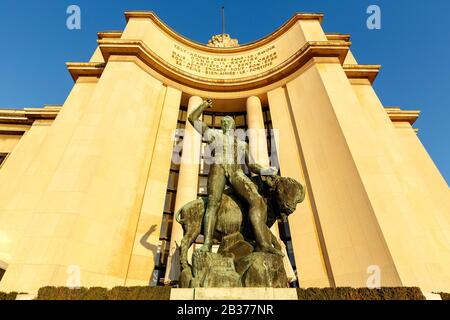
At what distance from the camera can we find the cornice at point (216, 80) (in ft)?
56.6

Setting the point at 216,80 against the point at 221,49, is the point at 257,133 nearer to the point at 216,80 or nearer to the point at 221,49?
the point at 216,80

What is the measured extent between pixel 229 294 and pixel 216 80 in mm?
18597

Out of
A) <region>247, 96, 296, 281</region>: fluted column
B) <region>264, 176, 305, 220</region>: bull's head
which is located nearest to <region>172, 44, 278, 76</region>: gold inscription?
<region>247, 96, 296, 281</region>: fluted column

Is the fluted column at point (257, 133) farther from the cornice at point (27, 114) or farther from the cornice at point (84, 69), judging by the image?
the cornice at point (27, 114)

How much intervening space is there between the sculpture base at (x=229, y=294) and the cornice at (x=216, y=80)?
17292mm

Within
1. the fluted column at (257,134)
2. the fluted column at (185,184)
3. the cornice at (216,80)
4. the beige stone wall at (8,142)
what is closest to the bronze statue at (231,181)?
the fluted column at (185,184)

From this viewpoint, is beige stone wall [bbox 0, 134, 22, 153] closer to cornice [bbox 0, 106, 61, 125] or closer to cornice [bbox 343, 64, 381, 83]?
cornice [bbox 0, 106, 61, 125]

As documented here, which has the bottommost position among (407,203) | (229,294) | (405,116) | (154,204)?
(229,294)

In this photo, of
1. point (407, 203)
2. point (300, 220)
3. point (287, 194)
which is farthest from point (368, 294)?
point (407, 203)

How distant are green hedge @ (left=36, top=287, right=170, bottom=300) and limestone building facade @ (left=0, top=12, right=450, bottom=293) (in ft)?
A: 13.9

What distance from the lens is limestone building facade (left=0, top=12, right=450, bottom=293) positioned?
10.2m

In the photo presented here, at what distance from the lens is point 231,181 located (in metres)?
5.94

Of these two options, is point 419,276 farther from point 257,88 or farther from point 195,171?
point 257,88
